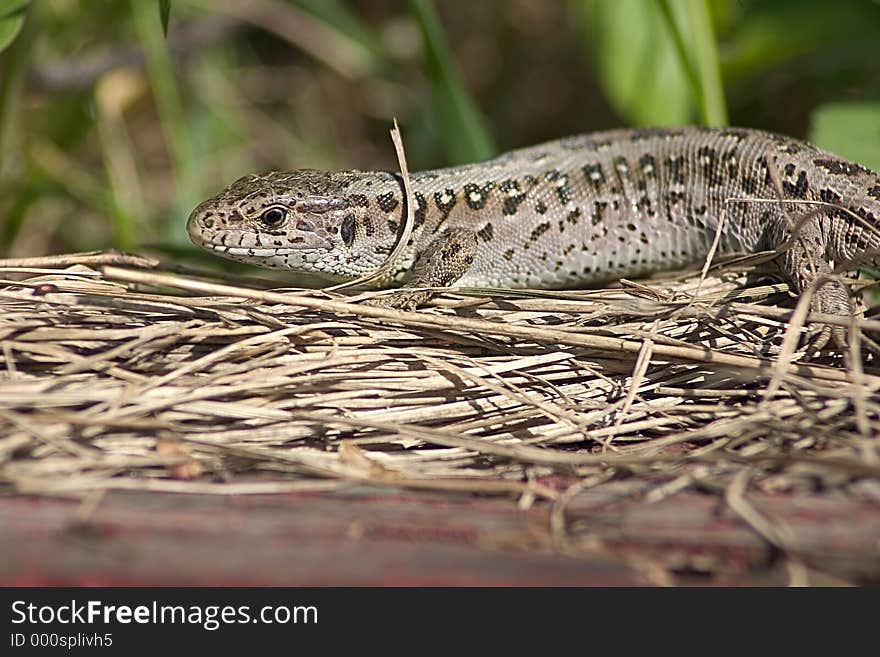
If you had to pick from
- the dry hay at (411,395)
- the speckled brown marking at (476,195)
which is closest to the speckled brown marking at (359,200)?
the speckled brown marking at (476,195)

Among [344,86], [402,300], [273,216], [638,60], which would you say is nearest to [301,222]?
[273,216]

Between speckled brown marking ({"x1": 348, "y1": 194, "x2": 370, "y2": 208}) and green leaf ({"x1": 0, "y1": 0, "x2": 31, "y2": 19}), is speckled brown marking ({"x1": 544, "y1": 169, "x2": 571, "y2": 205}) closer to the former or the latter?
speckled brown marking ({"x1": 348, "y1": 194, "x2": 370, "y2": 208})

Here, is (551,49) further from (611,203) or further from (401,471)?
(401,471)

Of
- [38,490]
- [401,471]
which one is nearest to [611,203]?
[401,471]

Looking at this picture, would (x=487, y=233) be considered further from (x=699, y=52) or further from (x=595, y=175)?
(x=699, y=52)

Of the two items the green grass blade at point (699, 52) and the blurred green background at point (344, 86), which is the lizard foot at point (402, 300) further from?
the green grass blade at point (699, 52)
